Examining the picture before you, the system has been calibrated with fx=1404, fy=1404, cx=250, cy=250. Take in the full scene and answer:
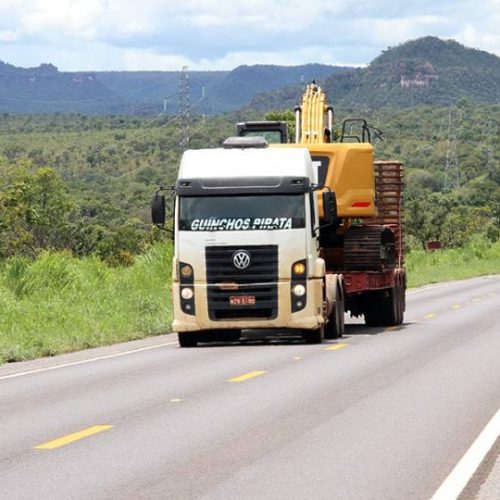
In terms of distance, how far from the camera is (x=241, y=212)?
2197cm

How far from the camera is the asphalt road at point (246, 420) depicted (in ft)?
30.9

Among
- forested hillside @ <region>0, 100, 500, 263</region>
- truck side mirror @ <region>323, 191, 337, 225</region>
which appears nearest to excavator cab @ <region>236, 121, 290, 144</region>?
truck side mirror @ <region>323, 191, 337, 225</region>

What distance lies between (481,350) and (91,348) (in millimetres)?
6394

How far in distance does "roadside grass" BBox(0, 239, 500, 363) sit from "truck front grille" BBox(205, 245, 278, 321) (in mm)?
2658

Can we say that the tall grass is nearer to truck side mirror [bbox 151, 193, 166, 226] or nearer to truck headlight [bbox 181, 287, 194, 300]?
truck headlight [bbox 181, 287, 194, 300]

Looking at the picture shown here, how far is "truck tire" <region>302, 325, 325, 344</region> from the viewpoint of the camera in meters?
22.7

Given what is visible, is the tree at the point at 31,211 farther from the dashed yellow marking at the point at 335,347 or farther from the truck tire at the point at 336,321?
the dashed yellow marking at the point at 335,347

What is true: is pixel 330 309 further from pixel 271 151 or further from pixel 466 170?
pixel 466 170

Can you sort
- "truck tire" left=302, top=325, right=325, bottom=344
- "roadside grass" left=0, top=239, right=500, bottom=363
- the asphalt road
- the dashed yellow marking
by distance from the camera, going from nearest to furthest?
the asphalt road < the dashed yellow marking < "truck tire" left=302, top=325, right=325, bottom=344 < "roadside grass" left=0, top=239, right=500, bottom=363

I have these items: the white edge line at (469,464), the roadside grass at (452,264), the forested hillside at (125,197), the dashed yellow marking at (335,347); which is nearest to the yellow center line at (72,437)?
the white edge line at (469,464)

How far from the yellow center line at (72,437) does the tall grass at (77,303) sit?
8.74m

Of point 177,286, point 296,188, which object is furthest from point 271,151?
point 177,286

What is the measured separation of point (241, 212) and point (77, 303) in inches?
326

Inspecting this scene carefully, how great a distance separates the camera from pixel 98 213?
11775cm
